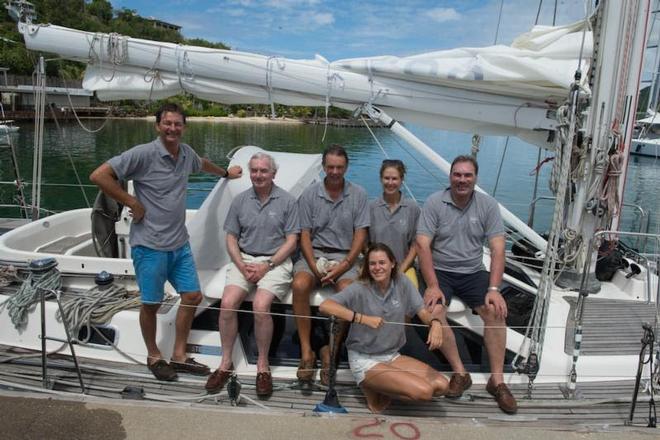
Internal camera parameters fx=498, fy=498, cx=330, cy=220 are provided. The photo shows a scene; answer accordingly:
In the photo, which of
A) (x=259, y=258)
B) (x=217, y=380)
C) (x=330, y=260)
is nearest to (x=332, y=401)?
(x=217, y=380)

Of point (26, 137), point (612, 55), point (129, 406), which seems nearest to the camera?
point (129, 406)

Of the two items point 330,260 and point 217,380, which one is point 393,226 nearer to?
point 330,260

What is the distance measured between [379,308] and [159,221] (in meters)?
1.61

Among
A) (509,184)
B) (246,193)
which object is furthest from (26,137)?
(246,193)

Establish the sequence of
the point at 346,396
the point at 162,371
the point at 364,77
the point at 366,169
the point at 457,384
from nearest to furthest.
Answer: the point at 457,384 → the point at 346,396 → the point at 162,371 → the point at 364,77 → the point at 366,169

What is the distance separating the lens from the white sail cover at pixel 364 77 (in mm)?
4254

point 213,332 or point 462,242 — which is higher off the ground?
point 462,242

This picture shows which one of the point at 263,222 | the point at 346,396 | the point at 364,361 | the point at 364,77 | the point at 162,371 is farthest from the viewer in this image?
the point at 364,77

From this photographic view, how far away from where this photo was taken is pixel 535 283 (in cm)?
436

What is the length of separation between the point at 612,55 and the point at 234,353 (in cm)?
377

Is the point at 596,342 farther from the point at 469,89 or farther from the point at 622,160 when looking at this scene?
the point at 469,89

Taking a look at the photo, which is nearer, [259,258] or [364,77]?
[259,258]

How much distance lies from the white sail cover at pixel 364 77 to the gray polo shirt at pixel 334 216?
3.88 feet

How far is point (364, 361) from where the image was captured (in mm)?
3203
